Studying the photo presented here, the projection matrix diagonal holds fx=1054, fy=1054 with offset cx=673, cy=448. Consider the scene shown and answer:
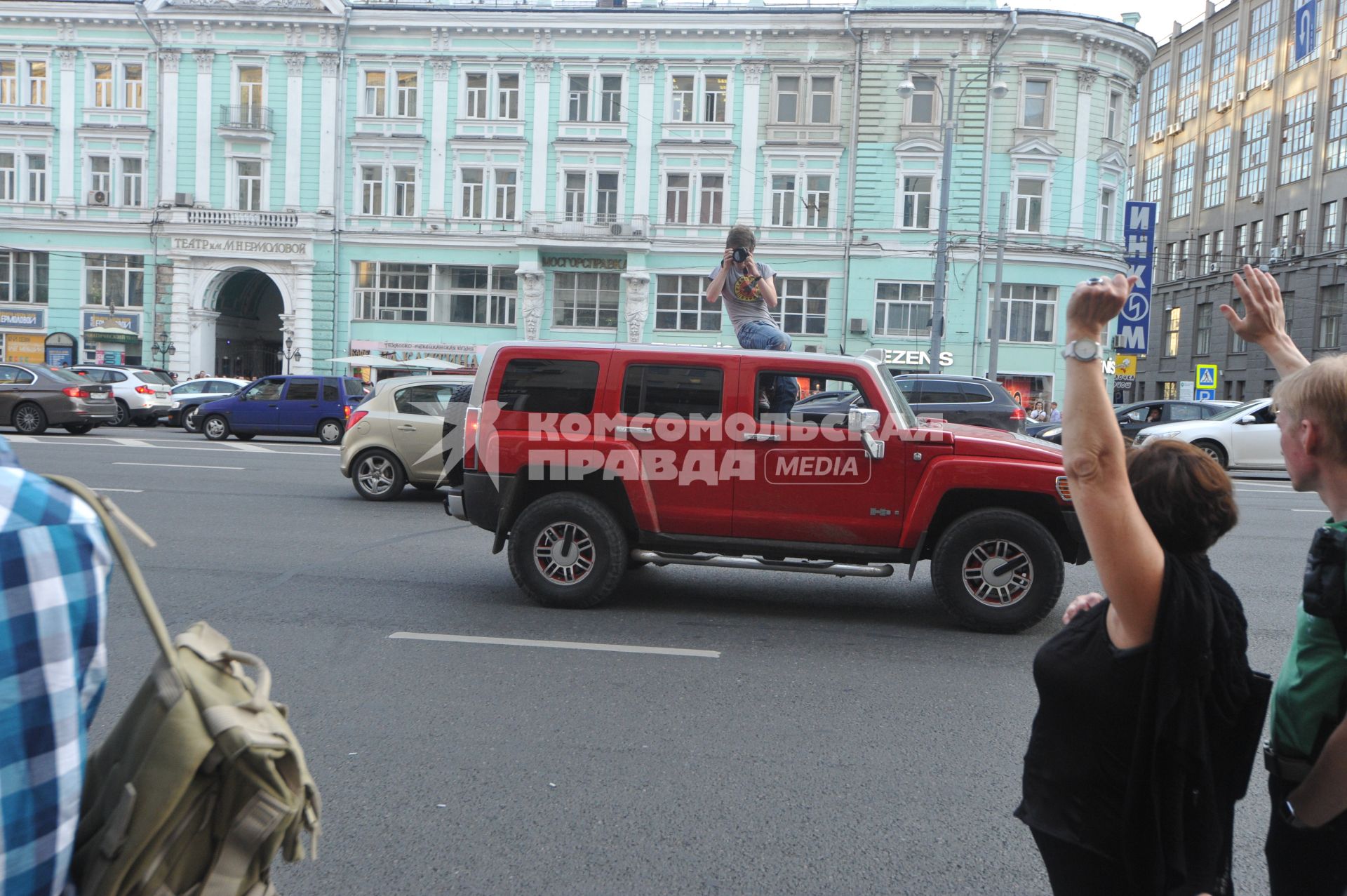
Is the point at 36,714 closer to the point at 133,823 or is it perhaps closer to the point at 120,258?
the point at 133,823

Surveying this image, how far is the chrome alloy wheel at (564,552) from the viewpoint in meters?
7.47

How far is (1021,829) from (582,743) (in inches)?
73.5

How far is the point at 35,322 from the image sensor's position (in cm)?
3847

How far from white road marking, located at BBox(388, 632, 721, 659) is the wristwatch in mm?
4435

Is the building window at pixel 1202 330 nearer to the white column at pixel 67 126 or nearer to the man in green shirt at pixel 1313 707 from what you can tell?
the white column at pixel 67 126

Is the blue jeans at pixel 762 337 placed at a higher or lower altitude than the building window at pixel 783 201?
lower

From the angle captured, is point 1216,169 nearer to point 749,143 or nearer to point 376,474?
point 749,143

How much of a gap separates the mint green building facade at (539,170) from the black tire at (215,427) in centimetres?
1413

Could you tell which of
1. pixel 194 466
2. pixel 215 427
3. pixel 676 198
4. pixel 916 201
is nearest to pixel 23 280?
pixel 215 427

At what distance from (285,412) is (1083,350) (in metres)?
23.2

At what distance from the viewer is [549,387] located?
7.60 meters

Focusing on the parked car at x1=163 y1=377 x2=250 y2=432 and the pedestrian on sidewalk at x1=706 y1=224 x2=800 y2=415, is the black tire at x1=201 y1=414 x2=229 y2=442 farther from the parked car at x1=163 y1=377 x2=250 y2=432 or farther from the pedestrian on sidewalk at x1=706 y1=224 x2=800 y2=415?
the pedestrian on sidewalk at x1=706 y1=224 x2=800 y2=415

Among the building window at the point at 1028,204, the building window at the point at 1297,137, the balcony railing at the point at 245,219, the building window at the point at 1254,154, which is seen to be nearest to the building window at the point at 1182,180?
the building window at the point at 1254,154

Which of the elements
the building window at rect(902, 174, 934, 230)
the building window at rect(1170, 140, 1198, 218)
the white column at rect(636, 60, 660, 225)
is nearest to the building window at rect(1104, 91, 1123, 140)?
the building window at rect(902, 174, 934, 230)
